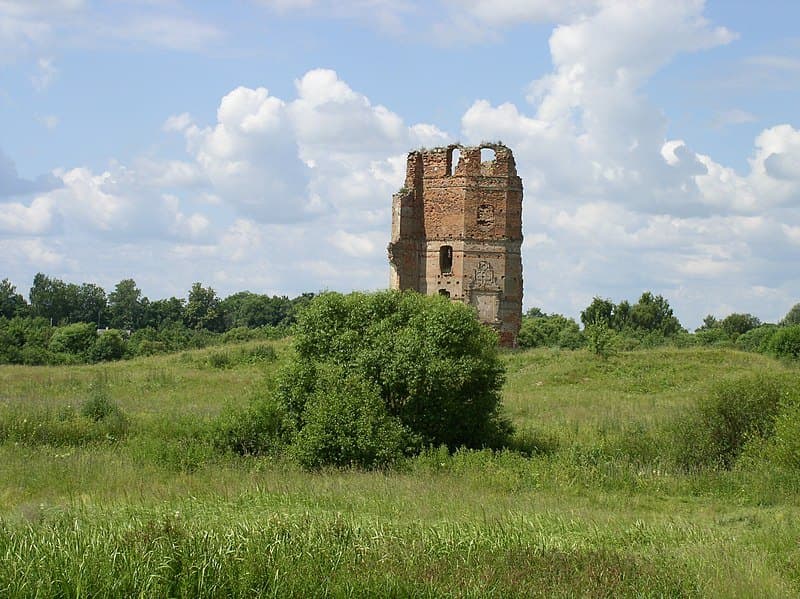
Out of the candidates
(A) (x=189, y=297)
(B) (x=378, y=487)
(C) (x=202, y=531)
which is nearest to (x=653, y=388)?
(B) (x=378, y=487)

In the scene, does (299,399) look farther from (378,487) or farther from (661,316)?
(661,316)

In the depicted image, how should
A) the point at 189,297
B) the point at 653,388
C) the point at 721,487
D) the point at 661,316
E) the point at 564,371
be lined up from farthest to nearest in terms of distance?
1. the point at 189,297
2. the point at 661,316
3. the point at 564,371
4. the point at 653,388
5. the point at 721,487

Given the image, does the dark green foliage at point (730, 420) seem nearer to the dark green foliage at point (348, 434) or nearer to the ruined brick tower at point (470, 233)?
the dark green foliage at point (348, 434)

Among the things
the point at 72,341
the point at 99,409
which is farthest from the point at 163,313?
the point at 99,409

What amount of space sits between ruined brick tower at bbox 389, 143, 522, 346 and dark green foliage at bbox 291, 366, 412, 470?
19.6m

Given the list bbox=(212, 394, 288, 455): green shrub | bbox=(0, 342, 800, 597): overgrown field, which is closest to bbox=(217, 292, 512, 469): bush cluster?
bbox=(212, 394, 288, 455): green shrub

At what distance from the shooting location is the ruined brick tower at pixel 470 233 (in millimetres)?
34281

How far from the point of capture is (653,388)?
26.3 metres

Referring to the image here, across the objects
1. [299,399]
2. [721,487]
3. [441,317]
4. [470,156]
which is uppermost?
[470,156]

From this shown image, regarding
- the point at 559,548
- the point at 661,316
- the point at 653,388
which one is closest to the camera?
the point at 559,548

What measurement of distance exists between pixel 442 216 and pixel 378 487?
944 inches

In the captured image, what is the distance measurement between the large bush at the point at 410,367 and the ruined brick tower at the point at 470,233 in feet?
57.4

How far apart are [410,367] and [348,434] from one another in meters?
1.98

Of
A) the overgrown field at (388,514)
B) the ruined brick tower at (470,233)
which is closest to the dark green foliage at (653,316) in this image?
the ruined brick tower at (470,233)
